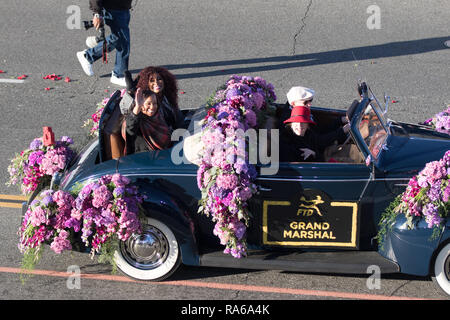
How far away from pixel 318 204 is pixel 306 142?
2.49 ft

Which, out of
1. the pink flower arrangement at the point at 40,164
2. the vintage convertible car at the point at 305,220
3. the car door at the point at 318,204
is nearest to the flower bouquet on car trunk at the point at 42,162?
the pink flower arrangement at the point at 40,164

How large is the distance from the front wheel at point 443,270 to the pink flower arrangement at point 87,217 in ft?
8.44

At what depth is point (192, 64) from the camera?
11.2 m

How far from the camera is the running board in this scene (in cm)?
611

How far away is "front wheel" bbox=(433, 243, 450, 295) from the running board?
331 millimetres

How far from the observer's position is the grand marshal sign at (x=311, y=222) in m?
6.12

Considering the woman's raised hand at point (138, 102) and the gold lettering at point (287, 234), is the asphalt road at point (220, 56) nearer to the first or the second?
the gold lettering at point (287, 234)

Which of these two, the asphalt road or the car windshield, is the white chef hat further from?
the asphalt road

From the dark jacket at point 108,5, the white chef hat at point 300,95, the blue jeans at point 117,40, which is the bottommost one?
the white chef hat at point 300,95

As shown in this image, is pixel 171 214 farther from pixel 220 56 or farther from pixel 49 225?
pixel 220 56

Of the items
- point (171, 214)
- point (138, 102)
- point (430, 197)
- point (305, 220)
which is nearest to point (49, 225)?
point (171, 214)

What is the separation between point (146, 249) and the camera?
20.8ft
